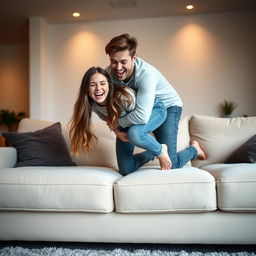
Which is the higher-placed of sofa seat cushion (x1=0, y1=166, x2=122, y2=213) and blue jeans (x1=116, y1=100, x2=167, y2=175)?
blue jeans (x1=116, y1=100, x2=167, y2=175)

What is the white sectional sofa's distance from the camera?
1.37 metres

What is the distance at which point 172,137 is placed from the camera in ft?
6.03

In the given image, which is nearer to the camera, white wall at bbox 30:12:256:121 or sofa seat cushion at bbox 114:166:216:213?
sofa seat cushion at bbox 114:166:216:213

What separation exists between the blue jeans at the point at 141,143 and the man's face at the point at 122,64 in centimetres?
29

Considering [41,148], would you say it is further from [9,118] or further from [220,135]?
[9,118]

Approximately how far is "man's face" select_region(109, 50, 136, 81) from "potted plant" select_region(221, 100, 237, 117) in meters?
3.56

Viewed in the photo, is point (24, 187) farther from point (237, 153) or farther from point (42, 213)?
point (237, 153)

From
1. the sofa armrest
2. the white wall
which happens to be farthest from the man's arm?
the white wall

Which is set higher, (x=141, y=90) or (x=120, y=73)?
(x=120, y=73)

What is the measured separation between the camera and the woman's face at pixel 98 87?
64.1 inches

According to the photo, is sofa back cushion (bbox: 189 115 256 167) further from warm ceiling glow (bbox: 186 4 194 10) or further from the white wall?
warm ceiling glow (bbox: 186 4 194 10)

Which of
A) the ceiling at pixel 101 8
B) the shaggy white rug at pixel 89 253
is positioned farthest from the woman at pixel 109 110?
the ceiling at pixel 101 8

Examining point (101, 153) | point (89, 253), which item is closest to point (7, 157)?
point (101, 153)

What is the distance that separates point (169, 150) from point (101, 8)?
370 centimetres
